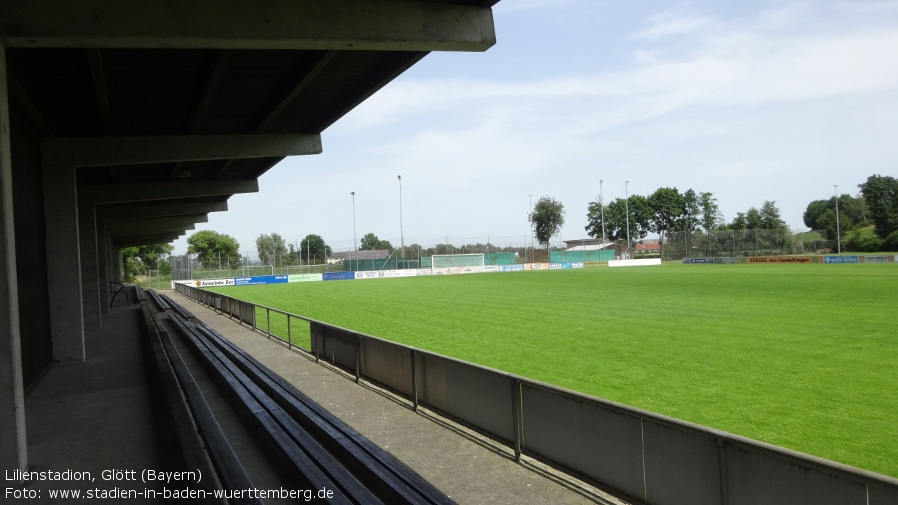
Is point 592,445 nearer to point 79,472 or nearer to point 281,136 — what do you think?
point 79,472

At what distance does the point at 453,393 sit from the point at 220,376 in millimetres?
3744

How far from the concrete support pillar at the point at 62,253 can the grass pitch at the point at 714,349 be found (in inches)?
304

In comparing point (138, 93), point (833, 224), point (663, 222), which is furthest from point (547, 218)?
point (138, 93)

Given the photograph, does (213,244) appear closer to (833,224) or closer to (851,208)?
(833,224)

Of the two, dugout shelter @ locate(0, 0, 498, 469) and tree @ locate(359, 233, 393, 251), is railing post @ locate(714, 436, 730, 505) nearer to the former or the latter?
dugout shelter @ locate(0, 0, 498, 469)

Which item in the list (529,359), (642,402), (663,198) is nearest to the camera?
(642,402)

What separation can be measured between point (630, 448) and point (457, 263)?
245 feet

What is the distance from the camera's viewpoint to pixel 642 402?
31.3 ft

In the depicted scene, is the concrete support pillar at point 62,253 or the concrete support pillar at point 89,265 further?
the concrete support pillar at point 89,265

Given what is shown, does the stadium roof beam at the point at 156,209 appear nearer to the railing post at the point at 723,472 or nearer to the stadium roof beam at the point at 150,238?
the stadium roof beam at the point at 150,238

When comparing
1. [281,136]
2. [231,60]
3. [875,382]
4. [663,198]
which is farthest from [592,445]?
[663,198]

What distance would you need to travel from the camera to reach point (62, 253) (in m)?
12.4

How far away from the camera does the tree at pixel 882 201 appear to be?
88.1 m

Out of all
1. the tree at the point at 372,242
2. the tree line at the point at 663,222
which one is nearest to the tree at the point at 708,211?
the tree line at the point at 663,222
